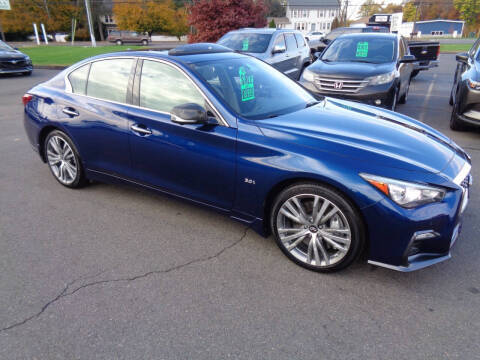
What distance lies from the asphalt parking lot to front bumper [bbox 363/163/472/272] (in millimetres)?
292

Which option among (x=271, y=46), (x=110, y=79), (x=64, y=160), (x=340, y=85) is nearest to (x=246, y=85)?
(x=110, y=79)

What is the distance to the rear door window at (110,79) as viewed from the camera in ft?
12.6

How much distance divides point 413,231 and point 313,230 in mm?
722

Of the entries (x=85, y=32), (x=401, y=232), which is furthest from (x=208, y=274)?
(x=85, y=32)

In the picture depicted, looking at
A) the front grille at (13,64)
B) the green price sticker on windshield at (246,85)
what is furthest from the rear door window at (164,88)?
the front grille at (13,64)

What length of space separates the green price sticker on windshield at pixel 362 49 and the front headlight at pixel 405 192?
640 centimetres

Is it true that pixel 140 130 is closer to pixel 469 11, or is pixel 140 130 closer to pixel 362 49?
pixel 362 49

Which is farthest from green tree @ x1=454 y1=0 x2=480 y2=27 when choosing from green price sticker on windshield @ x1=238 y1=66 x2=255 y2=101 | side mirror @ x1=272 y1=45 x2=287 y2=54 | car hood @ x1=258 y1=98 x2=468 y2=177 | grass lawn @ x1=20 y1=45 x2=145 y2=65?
green price sticker on windshield @ x1=238 y1=66 x2=255 y2=101

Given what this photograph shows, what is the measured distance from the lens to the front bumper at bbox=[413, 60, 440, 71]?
39.9ft

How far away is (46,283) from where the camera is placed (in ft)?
9.54

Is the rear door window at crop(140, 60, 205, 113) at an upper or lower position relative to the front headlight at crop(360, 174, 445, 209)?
upper

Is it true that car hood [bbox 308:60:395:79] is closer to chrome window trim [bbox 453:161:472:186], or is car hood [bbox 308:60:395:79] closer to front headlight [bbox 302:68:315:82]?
front headlight [bbox 302:68:315:82]

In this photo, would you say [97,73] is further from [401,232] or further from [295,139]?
[401,232]

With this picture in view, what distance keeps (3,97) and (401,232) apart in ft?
40.8
